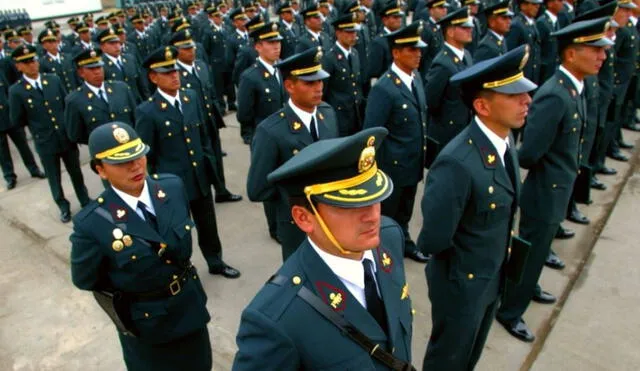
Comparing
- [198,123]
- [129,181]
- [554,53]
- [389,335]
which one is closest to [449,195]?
[389,335]

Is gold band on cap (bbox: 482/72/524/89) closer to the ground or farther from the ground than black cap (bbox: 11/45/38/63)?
farther from the ground

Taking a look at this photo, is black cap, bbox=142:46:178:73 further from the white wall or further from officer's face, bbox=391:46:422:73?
the white wall

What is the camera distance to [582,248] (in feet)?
16.3

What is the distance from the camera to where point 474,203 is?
108 inches

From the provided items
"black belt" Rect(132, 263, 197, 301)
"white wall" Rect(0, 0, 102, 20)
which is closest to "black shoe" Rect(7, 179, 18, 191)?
"black belt" Rect(132, 263, 197, 301)

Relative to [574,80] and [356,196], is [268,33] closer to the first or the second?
[574,80]

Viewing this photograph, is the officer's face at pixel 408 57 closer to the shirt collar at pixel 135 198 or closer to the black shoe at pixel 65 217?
the shirt collar at pixel 135 198

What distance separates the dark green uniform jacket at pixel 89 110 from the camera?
5250 mm

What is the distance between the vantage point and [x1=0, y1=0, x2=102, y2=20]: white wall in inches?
983

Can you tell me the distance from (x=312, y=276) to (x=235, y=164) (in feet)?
19.6

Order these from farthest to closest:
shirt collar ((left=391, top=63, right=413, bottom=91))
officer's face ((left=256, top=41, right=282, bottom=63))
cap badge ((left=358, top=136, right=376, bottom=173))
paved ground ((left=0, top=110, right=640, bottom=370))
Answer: officer's face ((left=256, top=41, right=282, bottom=63)) < shirt collar ((left=391, top=63, right=413, bottom=91)) < paved ground ((left=0, top=110, right=640, bottom=370)) < cap badge ((left=358, top=136, right=376, bottom=173))

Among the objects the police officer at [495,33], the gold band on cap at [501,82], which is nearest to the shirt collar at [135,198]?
the gold band on cap at [501,82]

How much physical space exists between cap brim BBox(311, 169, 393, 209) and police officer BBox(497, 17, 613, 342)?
2263 mm

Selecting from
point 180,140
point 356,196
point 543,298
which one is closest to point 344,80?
point 180,140
